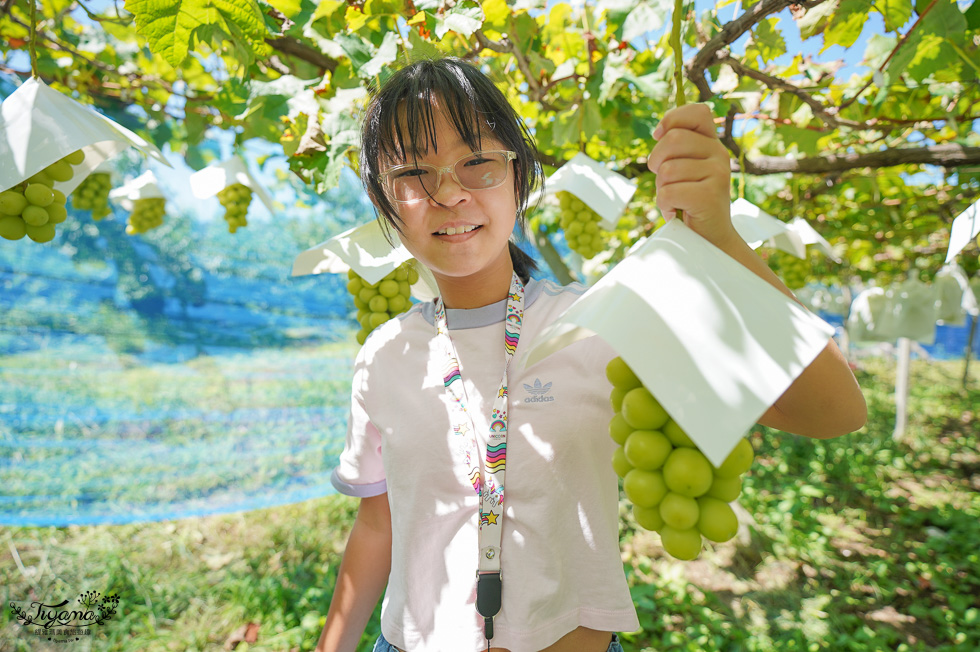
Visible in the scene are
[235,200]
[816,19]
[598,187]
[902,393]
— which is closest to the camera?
[816,19]

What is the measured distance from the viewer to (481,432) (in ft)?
3.52

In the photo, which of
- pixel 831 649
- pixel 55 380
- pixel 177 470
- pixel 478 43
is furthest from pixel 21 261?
pixel 831 649

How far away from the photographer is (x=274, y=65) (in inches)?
74.0

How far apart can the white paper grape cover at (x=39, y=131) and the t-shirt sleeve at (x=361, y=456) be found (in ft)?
2.28

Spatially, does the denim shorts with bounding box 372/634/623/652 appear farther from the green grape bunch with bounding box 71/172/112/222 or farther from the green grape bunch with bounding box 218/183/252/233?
the green grape bunch with bounding box 71/172/112/222

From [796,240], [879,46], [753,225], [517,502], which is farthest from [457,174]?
[879,46]

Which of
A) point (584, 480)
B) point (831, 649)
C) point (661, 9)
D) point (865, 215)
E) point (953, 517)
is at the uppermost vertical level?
point (661, 9)

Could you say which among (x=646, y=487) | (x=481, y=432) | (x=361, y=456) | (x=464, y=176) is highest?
(x=464, y=176)

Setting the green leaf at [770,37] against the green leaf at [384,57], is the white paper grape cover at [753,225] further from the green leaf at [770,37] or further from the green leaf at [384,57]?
the green leaf at [384,57]

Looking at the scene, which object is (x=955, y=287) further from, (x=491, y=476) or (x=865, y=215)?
(x=491, y=476)

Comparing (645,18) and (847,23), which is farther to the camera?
(847,23)

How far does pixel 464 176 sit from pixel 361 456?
0.73 m

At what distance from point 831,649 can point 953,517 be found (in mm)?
2277

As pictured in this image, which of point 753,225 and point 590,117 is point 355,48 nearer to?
point 590,117
